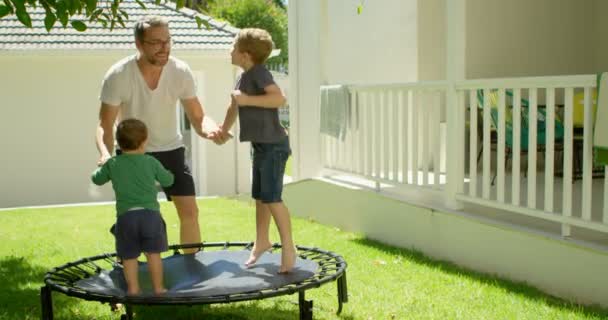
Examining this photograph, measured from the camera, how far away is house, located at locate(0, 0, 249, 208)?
13977 millimetres

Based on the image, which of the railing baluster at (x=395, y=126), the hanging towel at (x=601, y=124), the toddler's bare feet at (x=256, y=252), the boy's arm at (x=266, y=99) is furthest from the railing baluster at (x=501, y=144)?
the boy's arm at (x=266, y=99)

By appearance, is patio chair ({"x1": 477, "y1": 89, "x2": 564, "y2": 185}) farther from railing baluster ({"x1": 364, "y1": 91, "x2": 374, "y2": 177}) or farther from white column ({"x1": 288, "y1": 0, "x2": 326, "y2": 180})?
white column ({"x1": 288, "y1": 0, "x2": 326, "y2": 180})

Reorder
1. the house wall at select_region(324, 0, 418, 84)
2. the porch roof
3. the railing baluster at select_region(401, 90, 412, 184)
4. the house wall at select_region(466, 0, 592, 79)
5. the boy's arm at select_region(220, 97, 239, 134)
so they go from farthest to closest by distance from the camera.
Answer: the porch roof, the house wall at select_region(324, 0, 418, 84), the house wall at select_region(466, 0, 592, 79), the railing baluster at select_region(401, 90, 412, 184), the boy's arm at select_region(220, 97, 239, 134)

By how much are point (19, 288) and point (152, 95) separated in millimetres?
1976

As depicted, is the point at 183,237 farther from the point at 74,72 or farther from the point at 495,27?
the point at 74,72

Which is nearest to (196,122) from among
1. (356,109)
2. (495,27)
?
(356,109)

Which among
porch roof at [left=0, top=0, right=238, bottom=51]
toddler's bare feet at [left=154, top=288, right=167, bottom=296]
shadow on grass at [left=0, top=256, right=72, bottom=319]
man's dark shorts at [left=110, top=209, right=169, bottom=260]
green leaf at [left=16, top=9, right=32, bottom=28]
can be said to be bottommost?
shadow on grass at [left=0, top=256, right=72, bottom=319]

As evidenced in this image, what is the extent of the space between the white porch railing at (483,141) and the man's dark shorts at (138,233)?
266cm

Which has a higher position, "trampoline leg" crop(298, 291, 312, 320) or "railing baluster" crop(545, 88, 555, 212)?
"railing baluster" crop(545, 88, 555, 212)

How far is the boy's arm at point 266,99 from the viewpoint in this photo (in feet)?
15.3

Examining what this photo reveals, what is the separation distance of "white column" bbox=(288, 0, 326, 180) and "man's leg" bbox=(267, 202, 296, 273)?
15.0ft

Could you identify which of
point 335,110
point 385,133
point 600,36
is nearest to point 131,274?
point 385,133

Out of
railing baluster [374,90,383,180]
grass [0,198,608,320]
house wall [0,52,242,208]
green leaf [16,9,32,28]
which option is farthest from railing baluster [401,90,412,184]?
house wall [0,52,242,208]

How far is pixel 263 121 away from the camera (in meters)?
4.79
